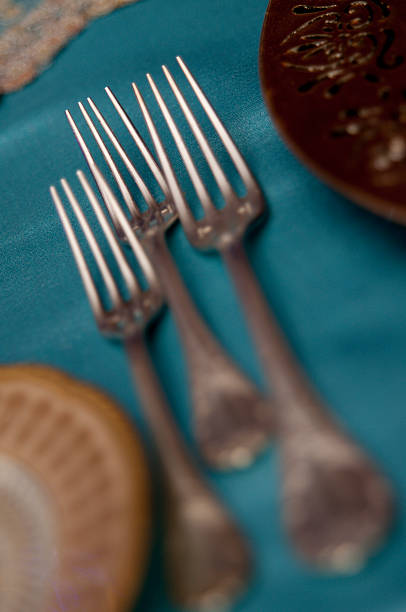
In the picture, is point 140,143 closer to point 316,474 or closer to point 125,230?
point 125,230

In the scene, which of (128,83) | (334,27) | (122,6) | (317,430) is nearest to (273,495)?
(317,430)

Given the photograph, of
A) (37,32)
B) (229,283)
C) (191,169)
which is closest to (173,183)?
(191,169)

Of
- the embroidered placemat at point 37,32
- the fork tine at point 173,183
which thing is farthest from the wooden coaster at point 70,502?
the embroidered placemat at point 37,32

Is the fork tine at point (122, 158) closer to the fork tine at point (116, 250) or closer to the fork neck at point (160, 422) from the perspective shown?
the fork tine at point (116, 250)

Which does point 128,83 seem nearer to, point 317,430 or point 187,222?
point 187,222

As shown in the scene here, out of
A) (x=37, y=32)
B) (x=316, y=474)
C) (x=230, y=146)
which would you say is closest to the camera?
(x=316, y=474)

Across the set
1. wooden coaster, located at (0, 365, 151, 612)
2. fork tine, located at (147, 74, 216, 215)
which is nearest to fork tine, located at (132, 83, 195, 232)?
fork tine, located at (147, 74, 216, 215)
